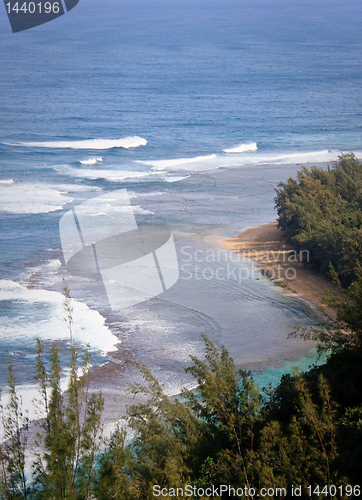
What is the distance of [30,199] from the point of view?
124 feet

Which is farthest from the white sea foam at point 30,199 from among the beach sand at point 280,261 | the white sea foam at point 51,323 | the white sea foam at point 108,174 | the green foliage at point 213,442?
the green foliage at point 213,442

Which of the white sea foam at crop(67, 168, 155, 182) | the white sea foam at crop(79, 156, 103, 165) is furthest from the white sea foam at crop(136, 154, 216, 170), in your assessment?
the white sea foam at crop(79, 156, 103, 165)

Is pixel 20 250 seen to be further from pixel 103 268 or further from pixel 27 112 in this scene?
pixel 27 112

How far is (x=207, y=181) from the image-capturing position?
44156 millimetres

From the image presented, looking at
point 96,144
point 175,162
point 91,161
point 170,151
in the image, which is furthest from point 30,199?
point 170,151

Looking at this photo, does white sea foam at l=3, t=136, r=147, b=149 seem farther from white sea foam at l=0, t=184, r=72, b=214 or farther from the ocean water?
white sea foam at l=0, t=184, r=72, b=214

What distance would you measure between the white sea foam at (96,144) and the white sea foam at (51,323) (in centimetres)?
3518

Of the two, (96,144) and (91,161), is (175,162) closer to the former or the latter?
(91,161)

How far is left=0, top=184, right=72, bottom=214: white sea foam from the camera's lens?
35.4 metres

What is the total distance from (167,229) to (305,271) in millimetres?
10185

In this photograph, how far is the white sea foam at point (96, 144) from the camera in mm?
54062

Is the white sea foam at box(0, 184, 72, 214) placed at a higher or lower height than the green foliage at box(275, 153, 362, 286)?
higher

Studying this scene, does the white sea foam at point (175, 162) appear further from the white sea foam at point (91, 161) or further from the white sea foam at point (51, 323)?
the white sea foam at point (51, 323)

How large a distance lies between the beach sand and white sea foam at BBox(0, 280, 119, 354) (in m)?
8.31
